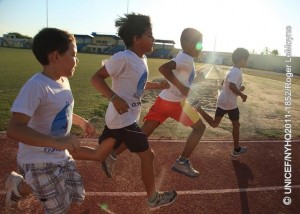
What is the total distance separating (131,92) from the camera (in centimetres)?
380

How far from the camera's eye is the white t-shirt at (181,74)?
4891 mm

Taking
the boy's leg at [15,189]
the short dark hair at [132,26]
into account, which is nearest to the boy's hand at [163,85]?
the short dark hair at [132,26]

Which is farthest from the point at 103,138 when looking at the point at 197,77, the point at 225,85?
the point at 225,85

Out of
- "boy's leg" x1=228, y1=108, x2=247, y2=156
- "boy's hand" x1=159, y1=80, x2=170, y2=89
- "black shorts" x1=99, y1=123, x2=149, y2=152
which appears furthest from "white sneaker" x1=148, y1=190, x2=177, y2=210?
"boy's leg" x1=228, y1=108, x2=247, y2=156

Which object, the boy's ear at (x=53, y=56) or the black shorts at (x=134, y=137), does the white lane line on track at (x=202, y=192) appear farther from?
the boy's ear at (x=53, y=56)

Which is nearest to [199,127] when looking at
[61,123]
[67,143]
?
[61,123]

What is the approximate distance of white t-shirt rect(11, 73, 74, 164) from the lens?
2464mm

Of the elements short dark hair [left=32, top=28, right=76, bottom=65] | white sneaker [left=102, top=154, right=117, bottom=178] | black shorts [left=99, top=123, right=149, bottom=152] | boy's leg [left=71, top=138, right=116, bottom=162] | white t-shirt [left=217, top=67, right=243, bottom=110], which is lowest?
Answer: white sneaker [left=102, top=154, right=117, bottom=178]

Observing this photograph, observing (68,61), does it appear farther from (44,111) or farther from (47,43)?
(44,111)

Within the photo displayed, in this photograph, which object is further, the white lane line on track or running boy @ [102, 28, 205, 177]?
running boy @ [102, 28, 205, 177]

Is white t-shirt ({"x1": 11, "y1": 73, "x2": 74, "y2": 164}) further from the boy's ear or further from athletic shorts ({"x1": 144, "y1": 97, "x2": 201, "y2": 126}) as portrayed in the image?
athletic shorts ({"x1": 144, "y1": 97, "x2": 201, "y2": 126})

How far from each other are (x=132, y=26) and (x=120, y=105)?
3.61ft

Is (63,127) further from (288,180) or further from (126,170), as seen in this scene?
(288,180)

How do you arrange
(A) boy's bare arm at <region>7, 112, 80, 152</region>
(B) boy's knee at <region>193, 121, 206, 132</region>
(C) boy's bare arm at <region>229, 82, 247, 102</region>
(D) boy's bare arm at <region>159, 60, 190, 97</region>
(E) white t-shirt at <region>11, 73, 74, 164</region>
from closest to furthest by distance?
1. (A) boy's bare arm at <region>7, 112, 80, 152</region>
2. (E) white t-shirt at <region>11, 73, 74, 164</region>
3. (D) boy's bare arm at <region>159, 60, 190, 97</region>
4. (B) boy's knee at <region>193, 121, 206, 132</region>
5. (C) boy's bare arm at <region>229, 82, 247, 102</region>
